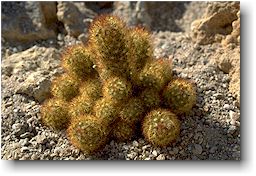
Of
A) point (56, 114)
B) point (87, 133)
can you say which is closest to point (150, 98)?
point (87, 133)

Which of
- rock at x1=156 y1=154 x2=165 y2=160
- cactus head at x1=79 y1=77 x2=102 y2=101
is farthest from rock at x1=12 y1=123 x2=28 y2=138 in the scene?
rock at x1=156 y1=154 x2=165 y2=160

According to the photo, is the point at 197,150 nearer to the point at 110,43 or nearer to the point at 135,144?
the point at 135,144

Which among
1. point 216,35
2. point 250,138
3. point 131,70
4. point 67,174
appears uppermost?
point 216,35

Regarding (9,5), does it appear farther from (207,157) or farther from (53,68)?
(207,157)

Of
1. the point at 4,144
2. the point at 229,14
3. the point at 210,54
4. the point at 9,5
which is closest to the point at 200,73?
the point at 210,54

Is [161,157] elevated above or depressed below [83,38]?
below

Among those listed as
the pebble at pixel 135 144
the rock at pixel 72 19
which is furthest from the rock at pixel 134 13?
the pebble at pixel 135 144

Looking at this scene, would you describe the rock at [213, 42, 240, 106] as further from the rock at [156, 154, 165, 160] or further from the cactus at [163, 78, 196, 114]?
the rock at [156, 154, 165, 160]
